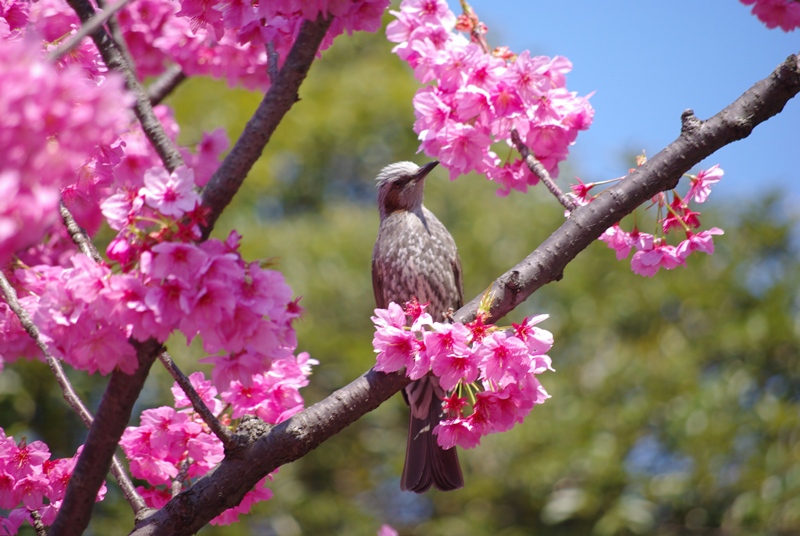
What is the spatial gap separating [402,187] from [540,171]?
56.1 inches

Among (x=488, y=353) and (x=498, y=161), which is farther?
(x=498, y=161)

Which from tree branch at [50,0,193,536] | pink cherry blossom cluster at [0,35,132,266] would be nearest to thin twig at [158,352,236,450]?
tree branch at [50,0,193,536]

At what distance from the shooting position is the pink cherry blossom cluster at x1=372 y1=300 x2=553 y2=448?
1706mm

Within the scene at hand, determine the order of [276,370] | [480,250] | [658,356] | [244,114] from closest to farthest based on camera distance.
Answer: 1. [276,370]
2. [658,356]
3. [480,250]
4. [244,114]

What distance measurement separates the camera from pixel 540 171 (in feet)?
→ 7.36

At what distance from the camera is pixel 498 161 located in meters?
2.40

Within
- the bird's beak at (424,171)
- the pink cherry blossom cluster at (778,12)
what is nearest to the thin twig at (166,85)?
the bird's beak at (424,171)

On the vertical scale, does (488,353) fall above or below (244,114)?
below

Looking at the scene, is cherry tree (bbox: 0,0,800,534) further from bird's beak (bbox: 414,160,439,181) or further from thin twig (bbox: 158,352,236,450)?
bird's beak (bbox: 414,160,439,181)

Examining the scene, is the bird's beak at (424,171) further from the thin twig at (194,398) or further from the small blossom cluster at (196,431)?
the thin twig at (194,398)

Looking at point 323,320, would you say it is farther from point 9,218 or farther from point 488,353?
point 9,218

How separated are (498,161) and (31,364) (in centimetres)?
330

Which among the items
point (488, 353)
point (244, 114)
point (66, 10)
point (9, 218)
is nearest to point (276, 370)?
point (488, 353)

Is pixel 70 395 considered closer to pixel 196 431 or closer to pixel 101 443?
pixel 196 431
